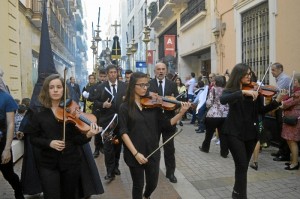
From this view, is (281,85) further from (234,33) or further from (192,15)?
(192,15)

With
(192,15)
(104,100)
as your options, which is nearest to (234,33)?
(192,15)

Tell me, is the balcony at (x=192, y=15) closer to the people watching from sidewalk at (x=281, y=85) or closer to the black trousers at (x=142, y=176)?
the people watching from sidewalk at (x=281, y=85)

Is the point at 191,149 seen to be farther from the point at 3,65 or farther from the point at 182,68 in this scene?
the point at 182,68

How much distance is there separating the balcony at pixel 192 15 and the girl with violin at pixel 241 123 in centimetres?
1151

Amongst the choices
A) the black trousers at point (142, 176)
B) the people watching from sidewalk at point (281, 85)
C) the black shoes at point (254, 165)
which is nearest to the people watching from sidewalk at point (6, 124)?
the black trousers at point (142, 176)

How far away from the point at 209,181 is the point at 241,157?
4.98ft

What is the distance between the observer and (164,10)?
2308cm

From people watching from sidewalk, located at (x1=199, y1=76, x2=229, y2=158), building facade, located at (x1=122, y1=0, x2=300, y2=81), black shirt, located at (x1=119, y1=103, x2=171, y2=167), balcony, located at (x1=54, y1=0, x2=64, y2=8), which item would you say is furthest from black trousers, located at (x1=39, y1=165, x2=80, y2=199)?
balcony, located at (x1=54, y1=0, x2=64, y2=8)

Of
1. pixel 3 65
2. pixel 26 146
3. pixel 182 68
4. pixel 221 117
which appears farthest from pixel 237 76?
pixel 182 68

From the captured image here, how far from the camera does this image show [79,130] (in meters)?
3.47

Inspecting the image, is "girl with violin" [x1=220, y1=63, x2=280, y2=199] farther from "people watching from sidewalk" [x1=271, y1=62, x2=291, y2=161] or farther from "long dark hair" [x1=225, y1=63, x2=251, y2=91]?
"people watching from sidewalk" [x1=271, y1=62, x2=291, y2=161]

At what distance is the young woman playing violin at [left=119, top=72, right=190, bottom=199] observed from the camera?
3762 millimetres

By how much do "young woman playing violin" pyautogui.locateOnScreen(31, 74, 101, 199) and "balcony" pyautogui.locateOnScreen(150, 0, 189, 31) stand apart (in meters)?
16.8

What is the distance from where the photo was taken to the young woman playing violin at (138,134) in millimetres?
3762
